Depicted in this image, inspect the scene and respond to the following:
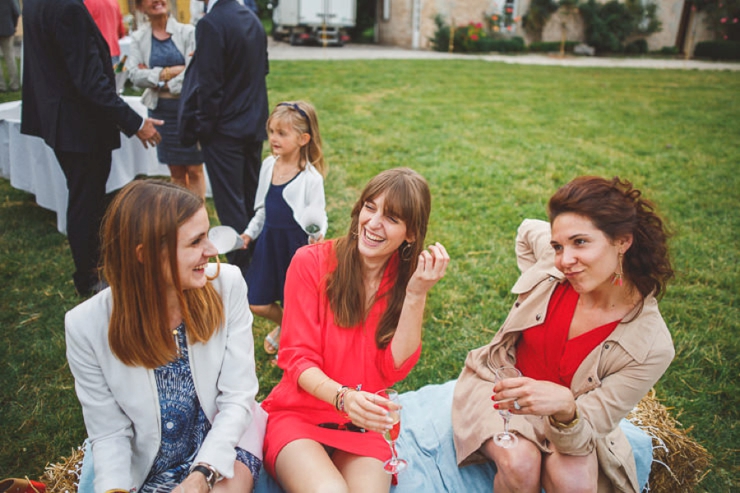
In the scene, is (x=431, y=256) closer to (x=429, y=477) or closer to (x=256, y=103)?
(x=429, y=477)

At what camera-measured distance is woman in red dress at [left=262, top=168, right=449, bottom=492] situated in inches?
83.5

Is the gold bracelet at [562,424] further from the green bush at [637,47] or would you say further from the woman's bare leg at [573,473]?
the green bush at [637,47]

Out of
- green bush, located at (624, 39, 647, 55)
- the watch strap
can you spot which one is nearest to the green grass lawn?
the watch strap

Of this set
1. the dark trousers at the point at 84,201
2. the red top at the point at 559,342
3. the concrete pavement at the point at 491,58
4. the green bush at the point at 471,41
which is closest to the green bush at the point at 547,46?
the green bush at the point at 471,41

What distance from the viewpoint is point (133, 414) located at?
1.93m

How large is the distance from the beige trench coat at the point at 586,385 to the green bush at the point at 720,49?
88.7 feet

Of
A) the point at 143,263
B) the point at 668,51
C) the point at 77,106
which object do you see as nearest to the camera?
the point at 143,263

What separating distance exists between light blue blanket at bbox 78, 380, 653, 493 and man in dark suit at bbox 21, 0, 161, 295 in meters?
2.35

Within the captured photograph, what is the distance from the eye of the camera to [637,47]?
25125 millimetres

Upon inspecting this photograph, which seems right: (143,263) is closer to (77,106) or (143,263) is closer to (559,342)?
(559,342)

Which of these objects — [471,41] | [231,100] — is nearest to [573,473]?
[231,100]

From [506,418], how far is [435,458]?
31.9 inches

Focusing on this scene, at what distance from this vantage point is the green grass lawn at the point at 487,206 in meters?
3.31

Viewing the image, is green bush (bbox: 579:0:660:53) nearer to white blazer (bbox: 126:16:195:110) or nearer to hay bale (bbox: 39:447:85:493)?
white blazer (bbox: 126:16:195:110)
